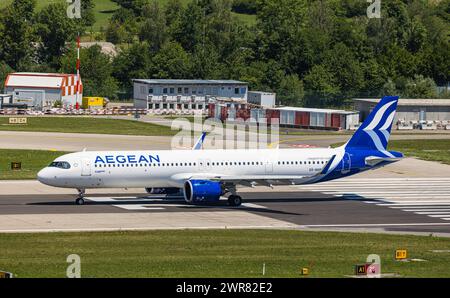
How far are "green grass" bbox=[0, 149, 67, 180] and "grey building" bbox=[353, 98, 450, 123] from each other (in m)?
62.2

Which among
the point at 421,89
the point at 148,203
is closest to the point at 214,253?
the point at 148,203

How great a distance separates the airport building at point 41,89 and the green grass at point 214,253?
107 meters

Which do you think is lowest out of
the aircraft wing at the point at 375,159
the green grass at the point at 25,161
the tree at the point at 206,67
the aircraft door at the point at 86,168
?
the green grass at the point at 25,161

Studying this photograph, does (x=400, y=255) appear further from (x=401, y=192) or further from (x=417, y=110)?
(x=417, y=110)

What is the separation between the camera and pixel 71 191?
7300cm

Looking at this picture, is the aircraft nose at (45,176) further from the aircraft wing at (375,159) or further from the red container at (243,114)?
the red container at (243,114)

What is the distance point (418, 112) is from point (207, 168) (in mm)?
83409

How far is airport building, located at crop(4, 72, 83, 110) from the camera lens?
158 m

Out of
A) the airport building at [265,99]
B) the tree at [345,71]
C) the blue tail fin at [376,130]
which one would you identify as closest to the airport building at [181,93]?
the airport building at [265,99]

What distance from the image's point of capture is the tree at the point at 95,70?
588 feet

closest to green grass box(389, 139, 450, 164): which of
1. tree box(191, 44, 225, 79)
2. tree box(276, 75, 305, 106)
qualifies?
tree box(276, 75, 305, 106)

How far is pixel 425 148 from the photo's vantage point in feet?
366

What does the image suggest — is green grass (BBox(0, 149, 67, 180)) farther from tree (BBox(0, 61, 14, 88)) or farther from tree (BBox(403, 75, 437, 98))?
tree (BBox(403, 75, 437, 98))

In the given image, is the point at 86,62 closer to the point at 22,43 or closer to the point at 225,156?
the point at 22,43
